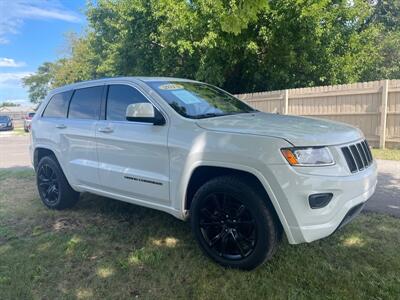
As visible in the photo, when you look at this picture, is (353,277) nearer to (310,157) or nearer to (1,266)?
(310,157)

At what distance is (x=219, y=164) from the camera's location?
3.22 meters

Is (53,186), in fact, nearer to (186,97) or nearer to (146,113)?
(146,113)

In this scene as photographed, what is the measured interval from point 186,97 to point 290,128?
1340 millimetres

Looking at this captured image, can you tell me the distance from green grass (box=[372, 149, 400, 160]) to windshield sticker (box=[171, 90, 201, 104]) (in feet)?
21.0

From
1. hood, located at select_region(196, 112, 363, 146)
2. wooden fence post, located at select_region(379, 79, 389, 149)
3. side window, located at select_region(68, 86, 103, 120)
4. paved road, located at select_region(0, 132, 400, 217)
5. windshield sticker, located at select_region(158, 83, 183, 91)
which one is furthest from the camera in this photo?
wooden fence post, located at select_region(379, 79, 389, 149)

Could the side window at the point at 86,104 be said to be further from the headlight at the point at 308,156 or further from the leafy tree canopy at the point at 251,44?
the leafy tree canopy at the point at 251,44

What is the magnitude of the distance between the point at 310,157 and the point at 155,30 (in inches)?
583

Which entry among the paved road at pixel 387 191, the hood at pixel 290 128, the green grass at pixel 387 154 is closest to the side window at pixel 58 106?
the hood at pixel 290 128

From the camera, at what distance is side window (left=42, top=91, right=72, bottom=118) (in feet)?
16.9

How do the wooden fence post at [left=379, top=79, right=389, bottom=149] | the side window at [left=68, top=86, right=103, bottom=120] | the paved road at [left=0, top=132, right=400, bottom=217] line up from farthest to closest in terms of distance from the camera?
the wooden fence post at [left=379, top=79, right=389, bottom=149] < the paved road at [left=0, top=132, right=400, bottom=217] < the side window at [left=68, top=86, right=103, bottom=120]

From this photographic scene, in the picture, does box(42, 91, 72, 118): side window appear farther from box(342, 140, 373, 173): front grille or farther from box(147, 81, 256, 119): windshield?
box(342, 140, 373, 173): front grille

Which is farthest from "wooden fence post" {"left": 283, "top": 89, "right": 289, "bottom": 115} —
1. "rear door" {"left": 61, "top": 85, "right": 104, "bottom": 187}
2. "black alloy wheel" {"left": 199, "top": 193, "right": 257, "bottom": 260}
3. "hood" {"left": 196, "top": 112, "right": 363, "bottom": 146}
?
"black alloy wheel" {"left": 199, "top": 193, "right": 257, "bottom": 260}

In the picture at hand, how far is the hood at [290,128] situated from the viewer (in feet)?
9.76

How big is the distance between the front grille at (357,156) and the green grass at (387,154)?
5731mm
